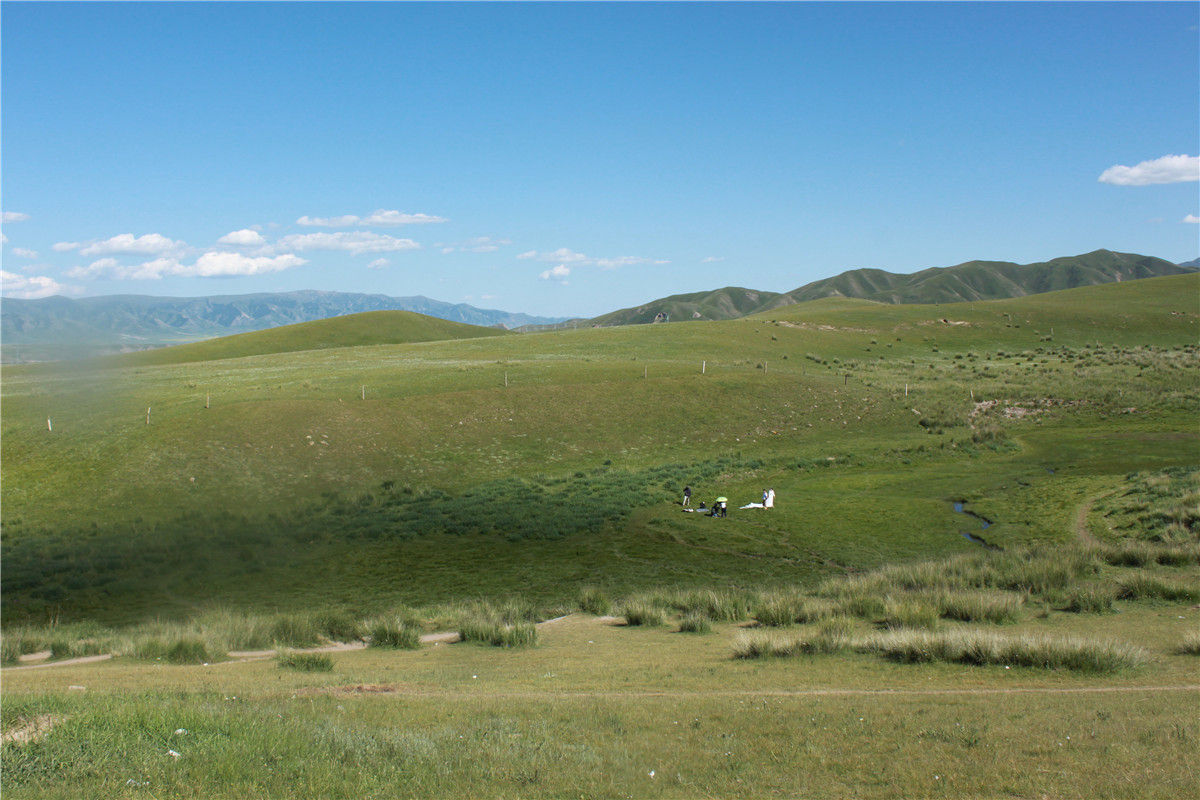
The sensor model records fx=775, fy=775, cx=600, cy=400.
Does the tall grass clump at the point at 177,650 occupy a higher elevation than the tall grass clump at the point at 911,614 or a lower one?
lower

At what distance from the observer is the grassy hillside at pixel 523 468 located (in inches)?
1009

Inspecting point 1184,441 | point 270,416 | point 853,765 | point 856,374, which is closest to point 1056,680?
point 853,765

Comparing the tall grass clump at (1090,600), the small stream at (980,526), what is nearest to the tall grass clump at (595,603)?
the tall grass clump at (1090,600)

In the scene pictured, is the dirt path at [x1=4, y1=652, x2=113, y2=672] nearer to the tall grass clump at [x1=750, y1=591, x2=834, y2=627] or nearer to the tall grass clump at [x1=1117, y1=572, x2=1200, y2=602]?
the tall grass clump at [x1=750, y1=591, x2=834, y2=627]

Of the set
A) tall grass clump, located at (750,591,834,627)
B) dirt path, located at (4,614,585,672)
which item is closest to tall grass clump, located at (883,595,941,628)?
tall grass clump, located at (750,591,834,627)

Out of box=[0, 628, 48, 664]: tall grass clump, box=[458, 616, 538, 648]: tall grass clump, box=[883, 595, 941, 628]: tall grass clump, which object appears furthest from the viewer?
box=[0, 628, 48, 664]: tall grass clump

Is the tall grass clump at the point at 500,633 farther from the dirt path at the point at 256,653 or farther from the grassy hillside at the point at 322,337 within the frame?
the grassy hillside at the point at 322,337

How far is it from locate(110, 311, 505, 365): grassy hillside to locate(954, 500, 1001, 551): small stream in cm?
8992

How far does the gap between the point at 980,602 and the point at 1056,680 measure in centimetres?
468

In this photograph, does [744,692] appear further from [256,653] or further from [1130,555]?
[1130,555]

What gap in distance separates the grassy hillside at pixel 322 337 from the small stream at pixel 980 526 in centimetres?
8992

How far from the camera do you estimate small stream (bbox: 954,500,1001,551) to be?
26300 mm

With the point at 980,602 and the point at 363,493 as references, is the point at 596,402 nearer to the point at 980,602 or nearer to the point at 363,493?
the point at 363,493

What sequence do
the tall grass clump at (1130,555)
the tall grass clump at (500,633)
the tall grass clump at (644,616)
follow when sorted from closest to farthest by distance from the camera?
the tall grass clump at (500,633) < the tall grass clump at (644,616) < the tall grass clump at (1130,555)
